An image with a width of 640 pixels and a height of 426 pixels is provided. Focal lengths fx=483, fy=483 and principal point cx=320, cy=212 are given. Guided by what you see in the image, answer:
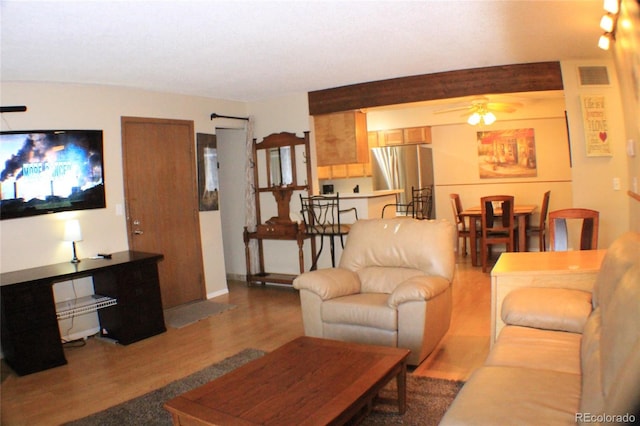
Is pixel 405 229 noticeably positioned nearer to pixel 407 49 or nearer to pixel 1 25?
pixel 407 49

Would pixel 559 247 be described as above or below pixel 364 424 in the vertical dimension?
above

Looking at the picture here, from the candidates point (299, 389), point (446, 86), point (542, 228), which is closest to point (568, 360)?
point (299, 389)

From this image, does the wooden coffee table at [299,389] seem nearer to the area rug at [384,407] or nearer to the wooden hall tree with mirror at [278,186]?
the area rug at [384,407]

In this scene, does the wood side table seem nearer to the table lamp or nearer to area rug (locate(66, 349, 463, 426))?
area rug (locate(66, 349, 463, 426))

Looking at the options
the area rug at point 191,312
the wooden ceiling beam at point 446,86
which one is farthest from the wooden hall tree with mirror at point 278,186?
the area rug at point 191,312

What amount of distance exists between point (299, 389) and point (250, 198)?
14.5ft

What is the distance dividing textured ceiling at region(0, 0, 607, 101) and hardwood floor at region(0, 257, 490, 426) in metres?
2.40

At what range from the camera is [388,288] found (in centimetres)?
371

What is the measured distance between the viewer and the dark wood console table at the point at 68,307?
3.72 metres

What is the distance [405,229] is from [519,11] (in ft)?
5.66

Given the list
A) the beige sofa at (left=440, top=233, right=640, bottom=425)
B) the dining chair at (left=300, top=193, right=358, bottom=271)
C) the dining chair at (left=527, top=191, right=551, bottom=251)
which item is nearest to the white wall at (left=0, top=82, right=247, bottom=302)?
the dining chair at (left=300, top=193, right=358, bottom=271)

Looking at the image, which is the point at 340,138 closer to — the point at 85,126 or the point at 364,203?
the point at 364,203

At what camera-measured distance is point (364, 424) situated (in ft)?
8.51

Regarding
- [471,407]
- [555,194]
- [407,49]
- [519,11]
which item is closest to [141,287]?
[407,49]
